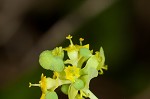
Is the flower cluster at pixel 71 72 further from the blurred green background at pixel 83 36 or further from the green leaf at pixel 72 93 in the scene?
the blurred green background at pixel 83 36

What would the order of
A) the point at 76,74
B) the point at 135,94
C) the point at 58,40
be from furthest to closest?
the point at 58,40, the point at 135,94, the point at 76,74

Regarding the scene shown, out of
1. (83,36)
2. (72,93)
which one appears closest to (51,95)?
(72,93)

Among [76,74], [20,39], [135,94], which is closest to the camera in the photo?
[76,74]

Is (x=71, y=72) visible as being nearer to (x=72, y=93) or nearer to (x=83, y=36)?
(x=72, y=93)

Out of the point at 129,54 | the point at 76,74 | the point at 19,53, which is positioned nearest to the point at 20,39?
the point at 19,53

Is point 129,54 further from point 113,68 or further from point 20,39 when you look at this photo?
point 20,39

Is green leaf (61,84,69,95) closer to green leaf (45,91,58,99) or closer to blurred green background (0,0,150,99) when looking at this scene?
green leaf (45,91,58,99)

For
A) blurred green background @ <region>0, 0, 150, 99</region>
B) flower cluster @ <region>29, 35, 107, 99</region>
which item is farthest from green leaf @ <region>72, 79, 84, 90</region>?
blurred green background @ <region>0, 0, 150, 99</region>
